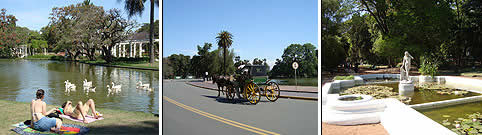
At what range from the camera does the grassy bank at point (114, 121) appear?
11.7 ft

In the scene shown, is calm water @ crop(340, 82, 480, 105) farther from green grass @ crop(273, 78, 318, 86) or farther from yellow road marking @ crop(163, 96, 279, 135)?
yellow road marking @ crop(163, 96, 279, 135)

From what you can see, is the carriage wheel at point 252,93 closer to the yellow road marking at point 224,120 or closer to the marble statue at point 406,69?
the yellow road marking at point 224,120

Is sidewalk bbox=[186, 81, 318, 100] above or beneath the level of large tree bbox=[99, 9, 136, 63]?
beneath

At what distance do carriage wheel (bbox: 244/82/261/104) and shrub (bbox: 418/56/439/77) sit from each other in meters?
4.93

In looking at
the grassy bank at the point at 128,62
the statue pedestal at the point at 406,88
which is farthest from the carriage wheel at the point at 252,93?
the statue pedestal at the point at 406,88

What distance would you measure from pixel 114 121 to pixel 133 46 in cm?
122

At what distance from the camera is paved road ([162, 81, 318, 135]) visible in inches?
116

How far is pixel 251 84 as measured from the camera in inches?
117

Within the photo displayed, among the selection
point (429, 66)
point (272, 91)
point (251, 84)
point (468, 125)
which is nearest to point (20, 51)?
point (251, 84)

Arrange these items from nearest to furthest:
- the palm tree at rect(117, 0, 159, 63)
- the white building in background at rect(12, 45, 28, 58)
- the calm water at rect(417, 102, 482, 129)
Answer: the calm water at rect(417, 102, 482, 129) → the palm tree at rect(117, 0, 159, 63) → the white building in background at rect(12, 45, 28, 58)

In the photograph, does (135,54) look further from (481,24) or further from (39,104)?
(481,24)

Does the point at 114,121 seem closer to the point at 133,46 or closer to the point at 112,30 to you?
the point at 133,46

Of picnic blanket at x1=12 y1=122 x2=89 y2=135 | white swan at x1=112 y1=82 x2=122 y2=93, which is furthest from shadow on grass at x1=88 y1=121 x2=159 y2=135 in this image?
white swan at x1=112 y1=82 x2=122 y2=93

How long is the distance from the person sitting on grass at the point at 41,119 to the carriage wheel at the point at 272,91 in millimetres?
2656
